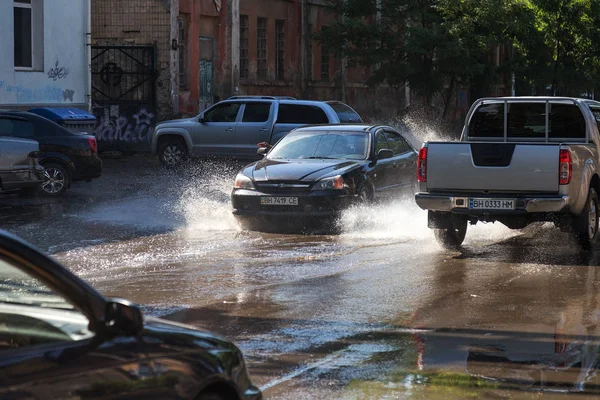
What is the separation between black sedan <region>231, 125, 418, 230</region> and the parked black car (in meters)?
4.48

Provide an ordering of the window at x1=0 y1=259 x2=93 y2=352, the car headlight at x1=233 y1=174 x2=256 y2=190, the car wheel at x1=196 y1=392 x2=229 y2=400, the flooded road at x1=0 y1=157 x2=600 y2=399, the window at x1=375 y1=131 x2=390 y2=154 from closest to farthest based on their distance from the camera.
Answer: the window at x1=0 y1=259 x2=93 y2=352, the car wheel at x1=196 y1=392 x2=229 y2=400, the flooded road at x1=0 y1=157 x2=600 y2=399, the car headlight at x1=233 y1=174 x2=256 y2=190, the window at x1=375 y1=131 x2=390 y2=154

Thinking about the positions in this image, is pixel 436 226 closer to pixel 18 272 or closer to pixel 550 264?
pixel 550 264

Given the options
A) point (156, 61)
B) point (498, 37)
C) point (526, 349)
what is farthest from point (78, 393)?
point (498, 37)

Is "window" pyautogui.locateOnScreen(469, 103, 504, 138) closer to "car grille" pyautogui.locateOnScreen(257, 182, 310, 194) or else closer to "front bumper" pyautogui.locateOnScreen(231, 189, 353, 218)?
"front bumper" pyautogui.locateOnScreen(231, 189, 353, 218)

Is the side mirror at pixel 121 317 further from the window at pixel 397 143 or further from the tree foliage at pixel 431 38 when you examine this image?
the tree foliage at pixel 431 38

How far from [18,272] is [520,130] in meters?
11.3

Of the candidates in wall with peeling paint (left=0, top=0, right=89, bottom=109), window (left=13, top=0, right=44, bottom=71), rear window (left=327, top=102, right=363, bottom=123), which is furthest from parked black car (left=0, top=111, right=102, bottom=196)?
rear window (left=327, top=102, right=363, bottom=123)

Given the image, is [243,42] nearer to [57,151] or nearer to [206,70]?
[206,70]

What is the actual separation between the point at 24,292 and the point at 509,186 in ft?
29.2

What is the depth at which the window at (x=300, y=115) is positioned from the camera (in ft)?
84.3

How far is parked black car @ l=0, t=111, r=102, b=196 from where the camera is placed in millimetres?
20172

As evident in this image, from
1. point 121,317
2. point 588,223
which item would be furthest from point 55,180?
point 121,317

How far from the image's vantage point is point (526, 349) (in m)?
7.79

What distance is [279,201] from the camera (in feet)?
50.1
